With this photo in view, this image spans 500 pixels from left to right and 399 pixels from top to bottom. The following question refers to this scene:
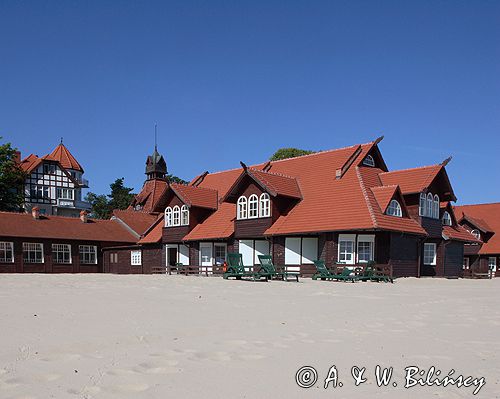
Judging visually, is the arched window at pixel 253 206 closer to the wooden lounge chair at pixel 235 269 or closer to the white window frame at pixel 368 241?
the wooden lounge chair at pixel 235 269

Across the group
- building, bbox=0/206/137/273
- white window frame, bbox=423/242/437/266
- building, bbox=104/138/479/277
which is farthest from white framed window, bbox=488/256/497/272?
building, bbox=0/206/137/273

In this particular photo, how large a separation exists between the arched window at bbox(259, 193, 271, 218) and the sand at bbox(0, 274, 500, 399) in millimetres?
19704

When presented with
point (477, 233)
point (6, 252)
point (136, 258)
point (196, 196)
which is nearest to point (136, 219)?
point (136, 258)

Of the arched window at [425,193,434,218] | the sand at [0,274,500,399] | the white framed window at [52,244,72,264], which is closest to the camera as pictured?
the sand at [0,274,500,399]

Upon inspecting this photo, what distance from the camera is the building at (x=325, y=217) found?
2756 cm

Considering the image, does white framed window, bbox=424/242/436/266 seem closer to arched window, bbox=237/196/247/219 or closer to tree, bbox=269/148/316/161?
arched window, bbox=237/196/247/219

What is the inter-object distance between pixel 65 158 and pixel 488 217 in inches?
2360

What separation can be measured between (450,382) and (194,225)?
104ft

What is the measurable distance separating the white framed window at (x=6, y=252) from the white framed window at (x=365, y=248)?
2669 cm

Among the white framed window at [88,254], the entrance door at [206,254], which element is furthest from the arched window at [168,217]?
the white framed window at [88,254]

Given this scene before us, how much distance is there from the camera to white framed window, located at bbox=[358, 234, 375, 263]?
89.5 ft

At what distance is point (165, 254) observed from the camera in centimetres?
3922

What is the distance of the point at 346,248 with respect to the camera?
27609 millimetres

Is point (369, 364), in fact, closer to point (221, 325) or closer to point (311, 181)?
point (221, 325)
